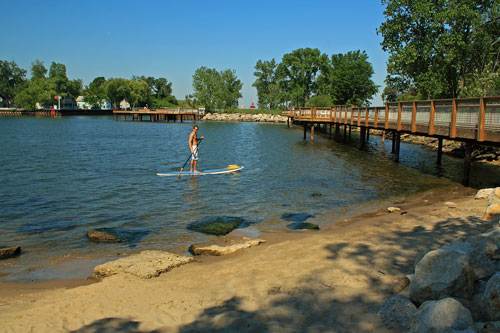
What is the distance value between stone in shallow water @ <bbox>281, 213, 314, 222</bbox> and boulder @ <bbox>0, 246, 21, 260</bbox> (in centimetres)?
701

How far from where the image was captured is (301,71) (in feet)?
334

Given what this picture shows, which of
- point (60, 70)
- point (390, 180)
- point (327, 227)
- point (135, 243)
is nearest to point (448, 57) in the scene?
point (390, 180)

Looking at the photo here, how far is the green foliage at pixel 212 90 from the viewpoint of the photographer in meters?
113

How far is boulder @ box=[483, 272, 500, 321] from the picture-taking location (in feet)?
12.0

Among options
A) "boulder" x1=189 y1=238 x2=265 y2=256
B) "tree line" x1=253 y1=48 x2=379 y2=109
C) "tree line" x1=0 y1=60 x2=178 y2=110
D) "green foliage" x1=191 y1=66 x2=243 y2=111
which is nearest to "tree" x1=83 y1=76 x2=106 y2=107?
"tree line" x1=0 y1=60 x2=178 y2=110

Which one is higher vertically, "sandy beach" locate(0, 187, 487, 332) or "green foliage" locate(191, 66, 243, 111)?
"green foliage" locate(191, 66, 243, 111)

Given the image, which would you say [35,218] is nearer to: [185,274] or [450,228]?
[185,274]

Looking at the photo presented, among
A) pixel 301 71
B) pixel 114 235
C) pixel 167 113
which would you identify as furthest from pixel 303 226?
pixel 301 71

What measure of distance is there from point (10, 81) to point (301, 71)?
365 ft

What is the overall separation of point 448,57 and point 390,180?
17748mm

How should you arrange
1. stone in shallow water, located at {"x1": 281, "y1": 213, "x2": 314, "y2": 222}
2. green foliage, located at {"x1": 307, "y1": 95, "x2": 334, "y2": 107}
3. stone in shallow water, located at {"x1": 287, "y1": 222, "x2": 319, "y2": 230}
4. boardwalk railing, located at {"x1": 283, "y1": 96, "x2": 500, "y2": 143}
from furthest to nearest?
1. green foliage, located at {"x1": 307, "y1": 95, "x2": 334, "y2": 107}
2. boardwalk railing, located at {"x1": 283, "y1": 96, "x2": 500, "y2": 143}
3. stone in shallow water, located at {"x1": 281, "y1": 213, "x2": 314, "y2": 222}
4. stone in shallow water, located at {"x1": 287, "y1": 222, "x2": 319, "y2": 230}

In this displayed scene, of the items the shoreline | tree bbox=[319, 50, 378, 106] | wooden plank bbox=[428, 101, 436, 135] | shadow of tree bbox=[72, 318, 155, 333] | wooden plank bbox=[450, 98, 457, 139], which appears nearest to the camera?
shadow of tree bbox=[72, 318, 155, 333]

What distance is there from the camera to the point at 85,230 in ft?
34.4

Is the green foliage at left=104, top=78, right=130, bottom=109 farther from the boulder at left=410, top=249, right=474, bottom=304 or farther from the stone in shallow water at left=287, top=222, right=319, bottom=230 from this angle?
the boulder at left=410, top=249, right=474, bottom=304
